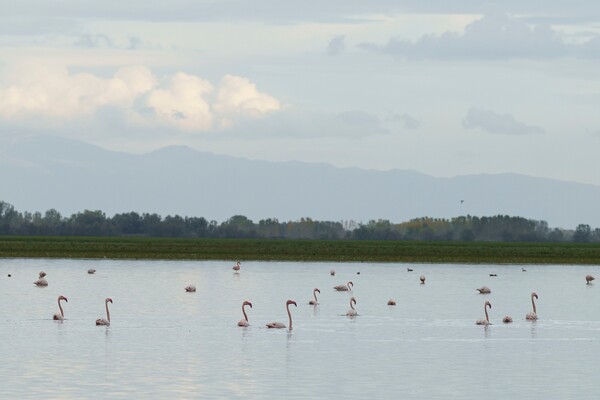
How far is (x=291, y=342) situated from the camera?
38281 millimetres

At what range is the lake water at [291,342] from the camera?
93.1 feet

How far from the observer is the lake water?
2839cm

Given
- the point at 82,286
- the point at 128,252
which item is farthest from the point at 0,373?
the point at 128,252

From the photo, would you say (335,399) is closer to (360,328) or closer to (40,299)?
(360,328)

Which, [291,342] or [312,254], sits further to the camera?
[312,254]

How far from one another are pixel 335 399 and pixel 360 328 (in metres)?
17.0

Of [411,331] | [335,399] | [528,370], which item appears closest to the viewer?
[335,399]

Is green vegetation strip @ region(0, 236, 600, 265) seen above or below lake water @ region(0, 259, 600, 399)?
above

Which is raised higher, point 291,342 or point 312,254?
point 312,254

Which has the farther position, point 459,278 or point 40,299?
point 459,278

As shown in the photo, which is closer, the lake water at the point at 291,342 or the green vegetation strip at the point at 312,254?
the lake water at the point at 291,342

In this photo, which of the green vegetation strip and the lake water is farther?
the green vegetation strip

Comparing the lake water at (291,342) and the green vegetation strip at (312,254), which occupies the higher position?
the green vegetation strip at (312,254)

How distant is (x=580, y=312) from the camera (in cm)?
5291
